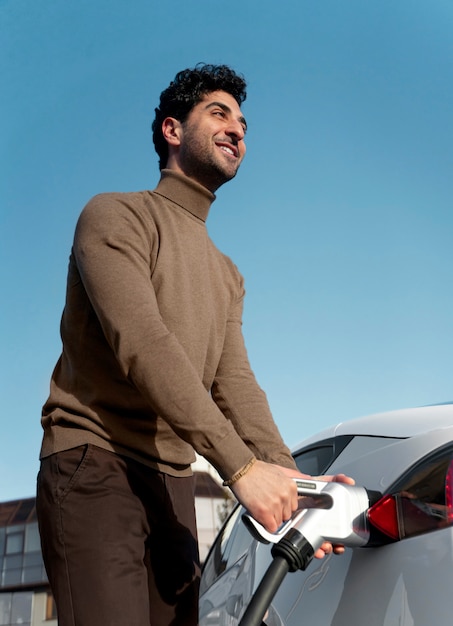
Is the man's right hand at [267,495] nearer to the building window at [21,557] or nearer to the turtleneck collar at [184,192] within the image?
the turtleneck collar at [184,192]

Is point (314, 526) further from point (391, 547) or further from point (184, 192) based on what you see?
point (184, 192)

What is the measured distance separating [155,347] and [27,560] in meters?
40.4

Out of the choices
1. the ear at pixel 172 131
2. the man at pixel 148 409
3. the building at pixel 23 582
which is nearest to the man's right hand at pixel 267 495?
the man at pixel 148 409

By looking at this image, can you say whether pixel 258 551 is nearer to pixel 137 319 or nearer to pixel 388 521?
pixel 388 521

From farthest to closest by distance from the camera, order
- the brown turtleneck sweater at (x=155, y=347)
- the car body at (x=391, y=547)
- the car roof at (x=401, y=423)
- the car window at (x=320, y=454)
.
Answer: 1. the car window at (x=320, y=454)
2. the car roof at (x=401, y=423)
3. the brown turtleneck sweater at (x=155, y=347)
4. the car body at (x=391, y=547)

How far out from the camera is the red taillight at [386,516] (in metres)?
1.87

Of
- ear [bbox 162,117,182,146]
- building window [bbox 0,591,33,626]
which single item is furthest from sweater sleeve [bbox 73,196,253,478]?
building window [bbox 0,591,33,626]

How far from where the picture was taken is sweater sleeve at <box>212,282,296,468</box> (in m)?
2.44

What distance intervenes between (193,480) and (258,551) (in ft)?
1.59

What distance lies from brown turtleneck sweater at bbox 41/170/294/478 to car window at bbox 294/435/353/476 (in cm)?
20

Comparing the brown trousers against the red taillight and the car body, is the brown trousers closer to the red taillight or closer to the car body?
the car body

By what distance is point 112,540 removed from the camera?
6.38 ft

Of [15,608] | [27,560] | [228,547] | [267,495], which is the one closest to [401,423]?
[267,495]

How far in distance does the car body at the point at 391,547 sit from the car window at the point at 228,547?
0.29m
